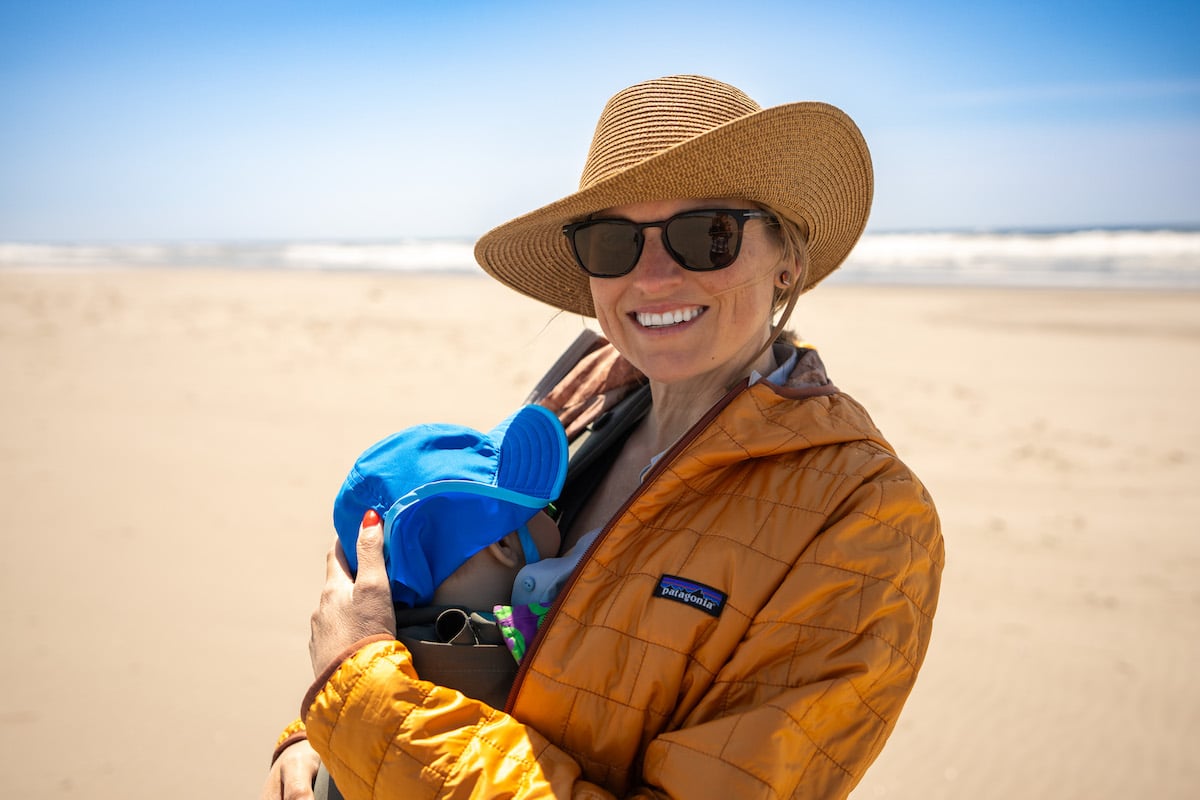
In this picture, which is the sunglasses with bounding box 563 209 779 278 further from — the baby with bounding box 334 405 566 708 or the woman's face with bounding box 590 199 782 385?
the baby with bounding box 334 405 566 708

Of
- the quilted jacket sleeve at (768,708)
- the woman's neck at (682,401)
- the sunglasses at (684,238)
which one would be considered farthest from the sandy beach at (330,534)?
the quilted jacket sleeve at (768,708)

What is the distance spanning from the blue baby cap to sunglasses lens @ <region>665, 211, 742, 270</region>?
18.9 inches

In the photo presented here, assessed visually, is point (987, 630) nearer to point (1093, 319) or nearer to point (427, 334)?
point (427, 334)

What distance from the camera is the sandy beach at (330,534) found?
317 cm

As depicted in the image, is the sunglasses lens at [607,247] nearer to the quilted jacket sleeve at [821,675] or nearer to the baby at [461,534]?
the baby at [461,534]

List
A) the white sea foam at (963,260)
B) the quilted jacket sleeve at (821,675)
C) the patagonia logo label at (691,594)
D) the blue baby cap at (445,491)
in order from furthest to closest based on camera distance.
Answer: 1. the white sea foam at (963,260)
2. the blue baby cap at (445,491)
3. the patagonia logo label at (691,594)
4. the quilted jacket sleeve at (821,675)

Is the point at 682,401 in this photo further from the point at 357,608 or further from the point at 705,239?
the point at 357,608

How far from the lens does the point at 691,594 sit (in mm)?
1313

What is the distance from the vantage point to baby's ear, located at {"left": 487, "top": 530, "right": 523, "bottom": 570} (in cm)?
160

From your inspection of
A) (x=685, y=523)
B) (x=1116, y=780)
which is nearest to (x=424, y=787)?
(x=685, y=523)

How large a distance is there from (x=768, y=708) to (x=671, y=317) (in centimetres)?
81

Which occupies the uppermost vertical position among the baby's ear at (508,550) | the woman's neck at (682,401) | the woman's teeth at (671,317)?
the woman's teeth at (671,317)

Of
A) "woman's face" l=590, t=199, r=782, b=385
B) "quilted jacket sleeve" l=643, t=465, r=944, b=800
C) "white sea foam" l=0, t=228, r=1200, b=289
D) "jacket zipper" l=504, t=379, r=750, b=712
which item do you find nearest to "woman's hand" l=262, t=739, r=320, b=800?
"jacket zipper" l=504, t=379, r=750, b=712

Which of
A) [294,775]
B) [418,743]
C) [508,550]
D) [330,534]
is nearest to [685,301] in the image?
[508,550]
